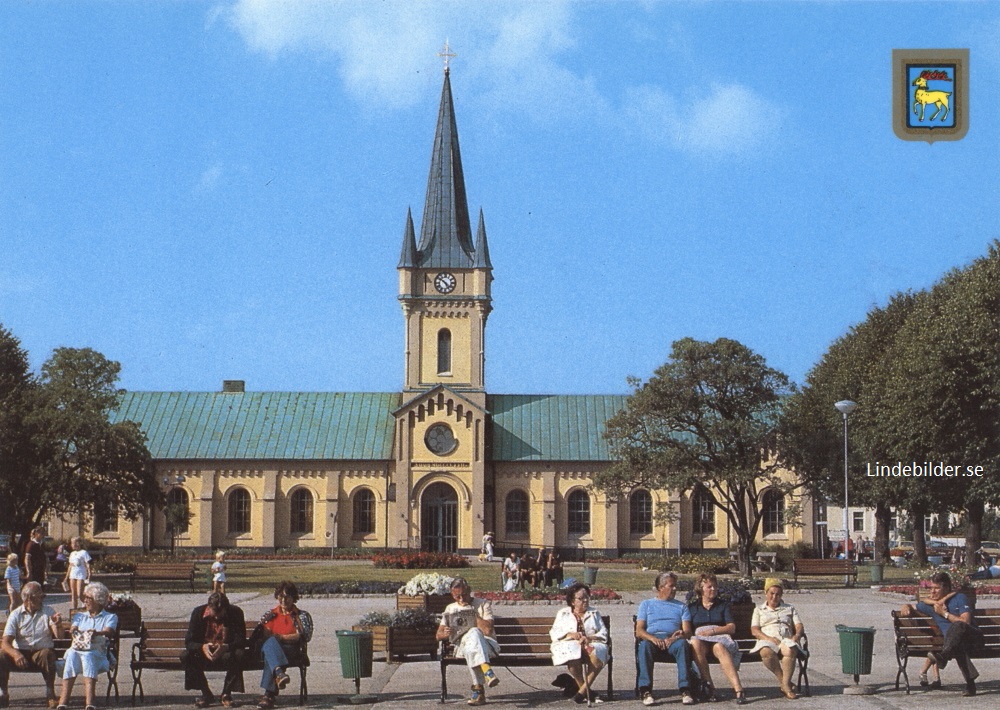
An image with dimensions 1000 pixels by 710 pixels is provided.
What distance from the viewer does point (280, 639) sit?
18.0 m

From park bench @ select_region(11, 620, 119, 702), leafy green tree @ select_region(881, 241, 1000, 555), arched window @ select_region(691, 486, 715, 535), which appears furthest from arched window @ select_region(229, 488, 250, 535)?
park bench @ select_region(11, 620, 119, 702)

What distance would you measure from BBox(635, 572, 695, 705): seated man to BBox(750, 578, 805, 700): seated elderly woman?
3.09ft

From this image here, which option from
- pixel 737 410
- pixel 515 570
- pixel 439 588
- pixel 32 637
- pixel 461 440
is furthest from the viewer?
pixel 461 440

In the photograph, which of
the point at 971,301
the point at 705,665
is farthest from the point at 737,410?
the point at 705,665

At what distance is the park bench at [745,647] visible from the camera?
18.3 meters

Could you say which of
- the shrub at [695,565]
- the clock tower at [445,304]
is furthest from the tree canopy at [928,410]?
the clock tower at [445,304]

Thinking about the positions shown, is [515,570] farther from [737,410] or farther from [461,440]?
[461,440]

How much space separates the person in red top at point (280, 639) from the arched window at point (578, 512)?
171 feet

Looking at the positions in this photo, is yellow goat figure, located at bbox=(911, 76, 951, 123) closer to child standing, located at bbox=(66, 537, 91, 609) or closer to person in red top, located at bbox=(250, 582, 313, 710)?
person in red top, located at bbox=(250, 582, 313, 710)

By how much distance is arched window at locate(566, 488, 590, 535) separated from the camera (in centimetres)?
7012

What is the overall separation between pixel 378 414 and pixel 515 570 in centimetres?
3439

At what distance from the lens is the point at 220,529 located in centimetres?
7012

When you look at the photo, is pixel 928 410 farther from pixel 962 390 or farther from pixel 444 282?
pixel 444 282

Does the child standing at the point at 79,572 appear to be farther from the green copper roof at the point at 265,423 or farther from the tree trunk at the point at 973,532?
the green copper roof at the point at 265,423
